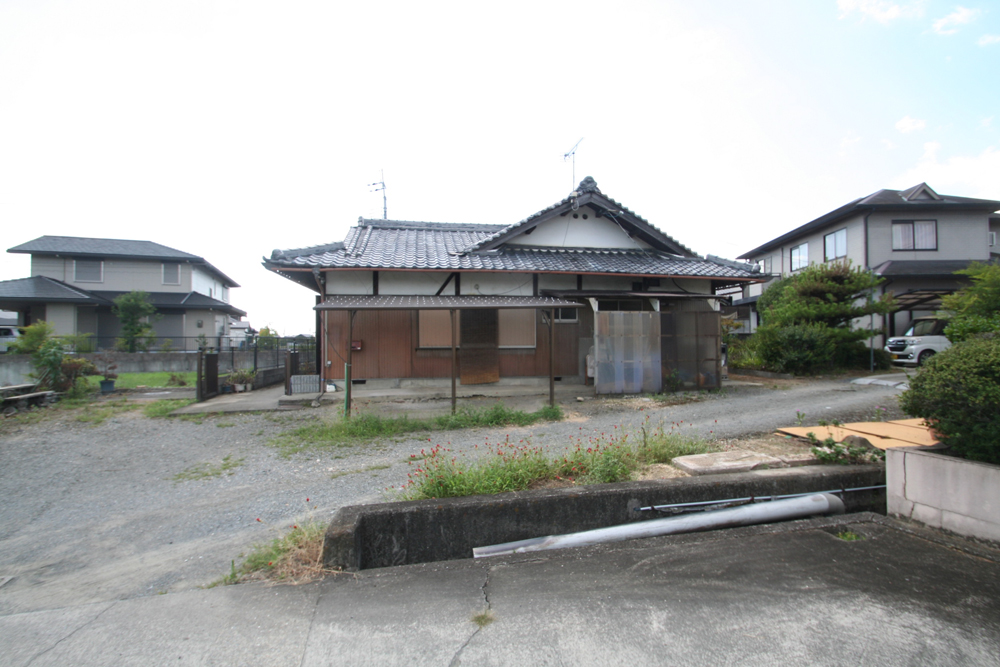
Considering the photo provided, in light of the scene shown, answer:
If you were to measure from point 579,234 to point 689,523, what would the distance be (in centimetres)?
989

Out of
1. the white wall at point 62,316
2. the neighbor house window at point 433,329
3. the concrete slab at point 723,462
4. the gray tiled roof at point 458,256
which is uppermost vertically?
the gray tiled roof at point 458,256

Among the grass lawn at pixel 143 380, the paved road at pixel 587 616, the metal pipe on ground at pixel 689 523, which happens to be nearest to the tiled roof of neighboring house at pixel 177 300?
the grass lawn at pixel 143 380

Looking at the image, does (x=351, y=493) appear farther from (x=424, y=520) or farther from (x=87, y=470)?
(x=87, y=470)

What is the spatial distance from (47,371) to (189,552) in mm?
10537

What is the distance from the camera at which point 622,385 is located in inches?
395

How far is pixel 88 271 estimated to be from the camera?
2312cm

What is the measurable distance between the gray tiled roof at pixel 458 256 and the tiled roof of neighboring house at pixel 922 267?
844cm

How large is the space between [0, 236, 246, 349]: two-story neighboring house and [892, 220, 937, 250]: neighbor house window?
2826 centimetres

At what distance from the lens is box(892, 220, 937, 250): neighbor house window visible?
16.7 metres

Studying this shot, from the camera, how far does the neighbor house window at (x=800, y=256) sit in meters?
20.4

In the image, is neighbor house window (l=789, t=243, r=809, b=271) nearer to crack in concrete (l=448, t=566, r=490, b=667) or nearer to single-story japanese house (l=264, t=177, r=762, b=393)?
single-story japanese house (l=264, t=177, r=762, b=393)

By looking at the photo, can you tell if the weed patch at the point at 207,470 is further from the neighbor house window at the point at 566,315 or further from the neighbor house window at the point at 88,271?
the neighbor house window at the point at 88,271

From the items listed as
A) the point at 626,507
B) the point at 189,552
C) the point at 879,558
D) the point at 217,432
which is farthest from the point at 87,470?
the point at 879,558

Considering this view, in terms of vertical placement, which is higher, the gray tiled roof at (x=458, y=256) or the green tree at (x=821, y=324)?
the gray tiled roof at (x=458, y=256)
